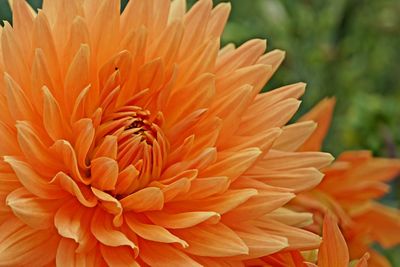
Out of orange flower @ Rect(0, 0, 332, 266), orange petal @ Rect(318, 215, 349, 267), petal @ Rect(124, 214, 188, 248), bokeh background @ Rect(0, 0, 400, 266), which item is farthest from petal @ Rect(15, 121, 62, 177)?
bokeh background @ Rect(0, 0, 400, 266)

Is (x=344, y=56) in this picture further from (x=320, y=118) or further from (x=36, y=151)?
(x=36, y=151)

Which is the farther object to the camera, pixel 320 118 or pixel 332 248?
pixel 320 118

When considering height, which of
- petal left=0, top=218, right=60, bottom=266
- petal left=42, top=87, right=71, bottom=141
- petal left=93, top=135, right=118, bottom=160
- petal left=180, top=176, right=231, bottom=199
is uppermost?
petal left=42, top=87, right=71, bottom=141

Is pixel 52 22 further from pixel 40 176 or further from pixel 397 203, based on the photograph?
pixel 397 203

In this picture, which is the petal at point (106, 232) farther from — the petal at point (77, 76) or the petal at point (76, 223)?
the petal at point (77, 76)

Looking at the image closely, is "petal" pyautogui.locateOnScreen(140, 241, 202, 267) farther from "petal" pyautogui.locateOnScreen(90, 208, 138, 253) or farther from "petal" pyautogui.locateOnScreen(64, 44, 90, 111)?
"petal" pyautogui.locateOnScreen(64, 44, 90, 111)

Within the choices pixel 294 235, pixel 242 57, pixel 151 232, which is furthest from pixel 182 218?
pixel 242 57
